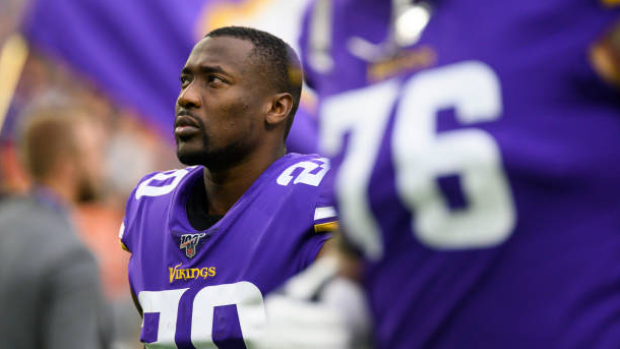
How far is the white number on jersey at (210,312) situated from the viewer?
2.16 meters

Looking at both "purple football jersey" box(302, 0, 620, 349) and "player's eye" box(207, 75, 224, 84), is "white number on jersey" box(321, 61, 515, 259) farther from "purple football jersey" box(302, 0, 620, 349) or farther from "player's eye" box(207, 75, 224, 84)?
"player's eye" box(207, 75, 224, 84)

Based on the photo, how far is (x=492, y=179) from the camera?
1189 mm

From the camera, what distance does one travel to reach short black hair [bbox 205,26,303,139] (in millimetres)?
2525

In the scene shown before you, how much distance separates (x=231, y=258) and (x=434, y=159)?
1111 millimetres

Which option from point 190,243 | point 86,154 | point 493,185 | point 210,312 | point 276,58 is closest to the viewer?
point 493,185

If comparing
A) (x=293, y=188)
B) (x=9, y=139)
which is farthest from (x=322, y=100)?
(x=9, y=139)

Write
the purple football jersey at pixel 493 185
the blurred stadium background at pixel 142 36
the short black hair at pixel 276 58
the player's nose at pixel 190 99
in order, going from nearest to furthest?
the purple football jersey at pixel 493 185, the player's nose at pixel 190 99, the short black hair at pixel 276 58, the blurred stadium background at pixel 142 36

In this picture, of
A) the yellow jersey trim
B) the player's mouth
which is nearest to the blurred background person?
the player's mouth

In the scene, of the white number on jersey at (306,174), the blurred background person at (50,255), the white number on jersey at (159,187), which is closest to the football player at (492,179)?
the white number on jersey at (306,174)

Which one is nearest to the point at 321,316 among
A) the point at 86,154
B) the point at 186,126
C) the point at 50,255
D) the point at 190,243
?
the point at 190,243

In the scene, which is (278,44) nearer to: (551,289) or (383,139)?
(383,139)

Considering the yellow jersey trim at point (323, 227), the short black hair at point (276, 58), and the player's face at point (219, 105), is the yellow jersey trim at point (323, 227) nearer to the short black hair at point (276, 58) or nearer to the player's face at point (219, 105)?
the player's face at point (219, 105)

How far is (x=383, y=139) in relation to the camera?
1.29 meters

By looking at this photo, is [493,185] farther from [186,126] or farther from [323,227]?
[186,126]
